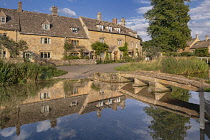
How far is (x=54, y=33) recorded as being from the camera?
32469 mm

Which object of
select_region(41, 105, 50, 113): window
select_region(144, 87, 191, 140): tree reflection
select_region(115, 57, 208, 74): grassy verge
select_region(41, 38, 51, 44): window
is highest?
select_region(41, 38, 51, 44): window

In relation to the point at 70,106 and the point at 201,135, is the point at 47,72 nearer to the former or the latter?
the point at 70,106

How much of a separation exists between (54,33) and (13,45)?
7924 mm

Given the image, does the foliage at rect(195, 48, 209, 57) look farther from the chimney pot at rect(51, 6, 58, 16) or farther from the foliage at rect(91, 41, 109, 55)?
the chimney pot at rect(51, 6, 58, 16)

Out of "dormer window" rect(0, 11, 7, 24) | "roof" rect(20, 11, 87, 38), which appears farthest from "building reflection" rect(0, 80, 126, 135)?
"dormer window" rect(0, 11, 7, 24)

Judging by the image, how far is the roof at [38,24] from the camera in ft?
96.2

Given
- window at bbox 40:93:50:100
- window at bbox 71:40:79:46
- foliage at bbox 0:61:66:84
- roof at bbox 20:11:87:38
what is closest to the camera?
window at bbox 40:93:50:100

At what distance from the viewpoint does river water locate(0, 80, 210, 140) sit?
602 cm

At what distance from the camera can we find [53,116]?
297 inches

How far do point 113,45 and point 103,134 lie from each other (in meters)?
36.1

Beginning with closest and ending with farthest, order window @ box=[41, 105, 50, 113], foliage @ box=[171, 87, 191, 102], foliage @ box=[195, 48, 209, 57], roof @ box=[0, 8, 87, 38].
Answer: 1. window @ box=[41, 105, 50, 113]
2. foliage @ box=[171, 87, 191, 102]
3. roof @ box=[0, 8, 87, 38]
4. foliage @ box=[195, 48, 209, 57]

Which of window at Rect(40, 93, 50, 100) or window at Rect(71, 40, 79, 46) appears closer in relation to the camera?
window at Rect(40, 93, 50, 100)

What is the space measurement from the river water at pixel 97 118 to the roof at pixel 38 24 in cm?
2218

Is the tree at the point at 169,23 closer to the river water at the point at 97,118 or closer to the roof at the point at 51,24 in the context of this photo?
the roof at the point at 51,24
